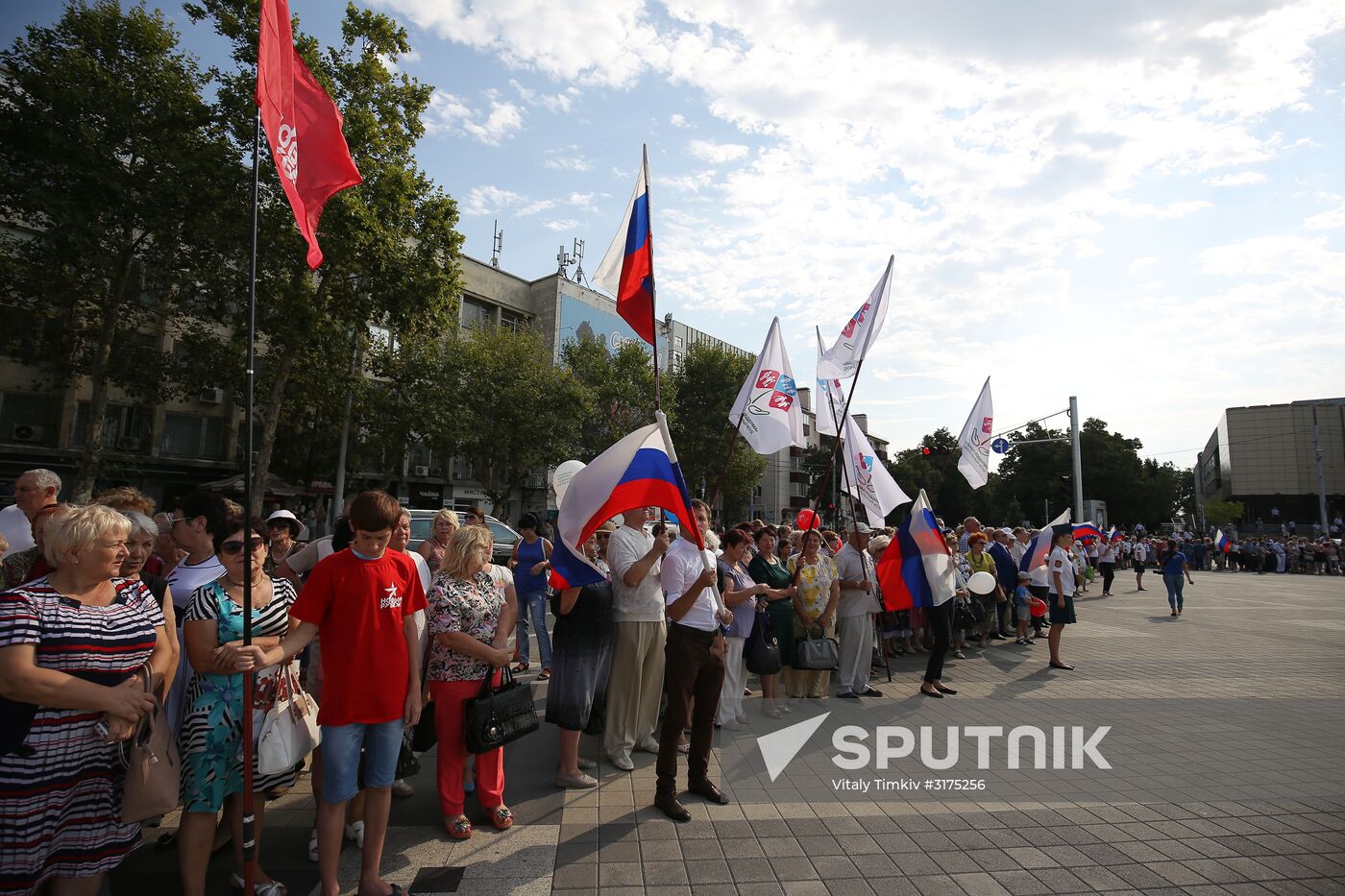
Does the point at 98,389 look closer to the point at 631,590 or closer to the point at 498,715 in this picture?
the point at 631,590

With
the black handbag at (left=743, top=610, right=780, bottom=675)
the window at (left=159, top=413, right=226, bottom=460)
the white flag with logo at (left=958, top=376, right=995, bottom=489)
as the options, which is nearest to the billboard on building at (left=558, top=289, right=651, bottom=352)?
the window at (left=159, top=413, right=226, bottom=460)

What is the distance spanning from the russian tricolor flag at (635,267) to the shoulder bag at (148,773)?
11.8ft

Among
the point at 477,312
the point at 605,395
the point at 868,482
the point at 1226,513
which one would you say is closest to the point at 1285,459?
the point at 1226,513

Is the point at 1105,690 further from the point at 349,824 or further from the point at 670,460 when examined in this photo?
the point at 349,824

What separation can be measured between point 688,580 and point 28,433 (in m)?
30.6

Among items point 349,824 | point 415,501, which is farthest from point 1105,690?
point 415,501

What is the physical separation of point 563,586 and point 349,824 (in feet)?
5.93

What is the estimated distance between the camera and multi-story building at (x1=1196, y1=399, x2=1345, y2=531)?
70.1 meters

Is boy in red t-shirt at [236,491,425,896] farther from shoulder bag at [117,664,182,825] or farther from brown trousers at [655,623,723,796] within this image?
brown trousers at [655,623,723,796]

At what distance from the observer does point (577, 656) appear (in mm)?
4914

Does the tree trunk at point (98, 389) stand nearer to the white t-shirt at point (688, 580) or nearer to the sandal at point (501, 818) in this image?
the sandal at point (501, 818)

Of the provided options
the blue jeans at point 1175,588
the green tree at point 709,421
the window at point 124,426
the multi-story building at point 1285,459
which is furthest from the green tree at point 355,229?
the multi-story building at point 1285,459

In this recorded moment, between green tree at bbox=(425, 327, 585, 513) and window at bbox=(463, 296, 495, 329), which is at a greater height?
window at bbox=(463, 296, 495, 329)

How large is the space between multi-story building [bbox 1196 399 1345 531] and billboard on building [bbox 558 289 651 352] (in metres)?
66.6
